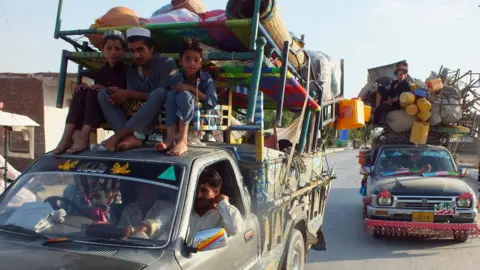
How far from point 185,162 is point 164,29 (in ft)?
5.46

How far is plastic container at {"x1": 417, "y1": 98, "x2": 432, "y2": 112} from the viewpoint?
9109 millimetres

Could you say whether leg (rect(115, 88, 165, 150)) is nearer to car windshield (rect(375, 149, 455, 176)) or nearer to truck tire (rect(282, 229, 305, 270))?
truck tire (rect(282, 229, 305, 270))

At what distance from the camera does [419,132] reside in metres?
9.11

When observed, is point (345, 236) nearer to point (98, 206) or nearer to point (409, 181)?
point (409, 181)

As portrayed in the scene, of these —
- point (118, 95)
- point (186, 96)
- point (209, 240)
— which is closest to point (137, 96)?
point (118, 95)

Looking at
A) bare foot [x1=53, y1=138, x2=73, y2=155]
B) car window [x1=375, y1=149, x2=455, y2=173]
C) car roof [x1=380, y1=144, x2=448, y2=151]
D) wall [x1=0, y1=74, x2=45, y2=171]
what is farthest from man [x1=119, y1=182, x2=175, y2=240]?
wall [x1=0, y1=74, x2=45, y2=171]

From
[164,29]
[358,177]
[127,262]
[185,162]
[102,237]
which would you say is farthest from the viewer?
[358,177]

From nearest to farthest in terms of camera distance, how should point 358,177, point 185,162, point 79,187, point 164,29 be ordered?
point 185,162 → point 79,187 → point 164,29 → point 358,177

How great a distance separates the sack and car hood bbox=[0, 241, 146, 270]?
7853 mm

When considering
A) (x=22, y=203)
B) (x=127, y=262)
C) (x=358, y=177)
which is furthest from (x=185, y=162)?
(x=358, y=177)

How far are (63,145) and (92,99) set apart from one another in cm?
49

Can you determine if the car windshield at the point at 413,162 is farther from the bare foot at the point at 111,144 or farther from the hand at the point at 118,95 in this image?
the bare foot at the point at 111,144

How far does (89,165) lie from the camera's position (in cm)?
332

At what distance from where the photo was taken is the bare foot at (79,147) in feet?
11.9
